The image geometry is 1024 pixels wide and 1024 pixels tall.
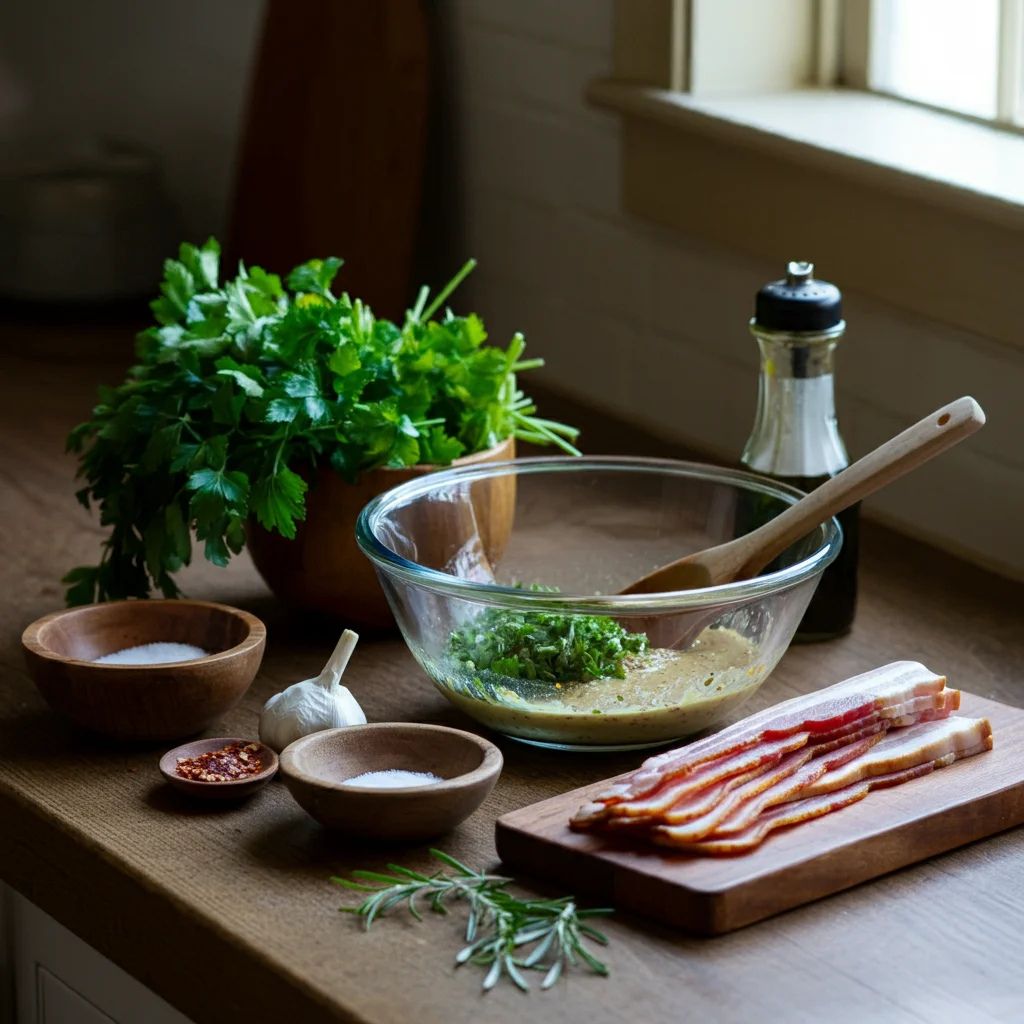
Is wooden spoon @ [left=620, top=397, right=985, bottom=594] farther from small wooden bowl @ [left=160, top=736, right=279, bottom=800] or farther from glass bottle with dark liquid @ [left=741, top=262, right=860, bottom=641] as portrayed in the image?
small wooden bowl @ [left=160, top=736, right=279, bottom=800]

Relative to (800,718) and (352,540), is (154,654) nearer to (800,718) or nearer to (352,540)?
(352,540)

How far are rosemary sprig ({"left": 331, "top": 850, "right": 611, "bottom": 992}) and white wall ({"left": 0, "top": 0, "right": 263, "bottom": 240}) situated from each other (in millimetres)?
1617

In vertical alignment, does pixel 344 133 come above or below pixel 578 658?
above

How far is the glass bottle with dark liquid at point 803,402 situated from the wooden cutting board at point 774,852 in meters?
0.27

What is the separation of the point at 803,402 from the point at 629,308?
0.65m

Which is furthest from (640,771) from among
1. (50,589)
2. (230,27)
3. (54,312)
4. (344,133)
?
(230,27)

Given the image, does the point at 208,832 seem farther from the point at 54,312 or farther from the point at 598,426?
the point at 54,312

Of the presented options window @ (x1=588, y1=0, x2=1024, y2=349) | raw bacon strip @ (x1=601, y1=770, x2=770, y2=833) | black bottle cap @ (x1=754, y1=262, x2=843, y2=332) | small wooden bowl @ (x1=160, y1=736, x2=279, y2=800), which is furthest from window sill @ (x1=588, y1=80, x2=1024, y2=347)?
small wooden bowl @ (x1=160, y1=736, x2=279, y2=800)

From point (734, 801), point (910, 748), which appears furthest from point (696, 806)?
point (910, 748)

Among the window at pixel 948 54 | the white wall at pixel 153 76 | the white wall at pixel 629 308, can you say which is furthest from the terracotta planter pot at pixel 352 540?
the white wall at pixel 153 76

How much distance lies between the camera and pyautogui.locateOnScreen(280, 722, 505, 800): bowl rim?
2.90 feet

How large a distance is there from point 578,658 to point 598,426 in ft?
2.47

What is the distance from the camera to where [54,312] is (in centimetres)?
216

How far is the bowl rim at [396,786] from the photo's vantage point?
2.90 feet
